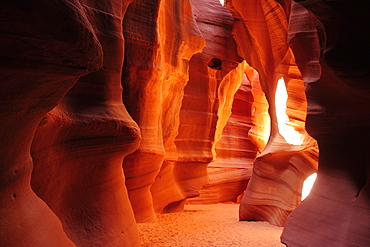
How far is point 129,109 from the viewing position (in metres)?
6.44

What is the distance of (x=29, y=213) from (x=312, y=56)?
4334mm

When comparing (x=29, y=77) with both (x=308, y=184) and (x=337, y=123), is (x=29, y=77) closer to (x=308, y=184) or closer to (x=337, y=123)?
(x=337, y=123)

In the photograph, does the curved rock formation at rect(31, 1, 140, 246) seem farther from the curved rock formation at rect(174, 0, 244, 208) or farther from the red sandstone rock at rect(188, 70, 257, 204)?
the red sandstone rock at rect(188, 70, 257, 204)

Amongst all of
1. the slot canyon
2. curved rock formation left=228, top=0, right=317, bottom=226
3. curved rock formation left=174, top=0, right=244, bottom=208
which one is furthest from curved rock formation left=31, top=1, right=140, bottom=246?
curved rock formation left=174, top=0, right=244, bottom=208

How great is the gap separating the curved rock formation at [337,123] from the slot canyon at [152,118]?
14 mm

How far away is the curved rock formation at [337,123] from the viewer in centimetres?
362

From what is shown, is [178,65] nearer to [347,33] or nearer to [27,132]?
[347,33]

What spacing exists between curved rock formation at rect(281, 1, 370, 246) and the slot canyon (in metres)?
0.01

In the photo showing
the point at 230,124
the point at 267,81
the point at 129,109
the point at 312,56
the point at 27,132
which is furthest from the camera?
the point at 230,124

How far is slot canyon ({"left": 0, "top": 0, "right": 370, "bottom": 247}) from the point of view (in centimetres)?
227

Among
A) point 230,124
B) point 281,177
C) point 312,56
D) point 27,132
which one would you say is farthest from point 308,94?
point 230,124

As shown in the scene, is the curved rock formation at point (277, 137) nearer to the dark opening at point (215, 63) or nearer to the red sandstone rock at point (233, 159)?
the dark opening at point (215, 63)

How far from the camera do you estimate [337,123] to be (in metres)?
4.71

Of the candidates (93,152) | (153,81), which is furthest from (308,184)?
(93,152)
